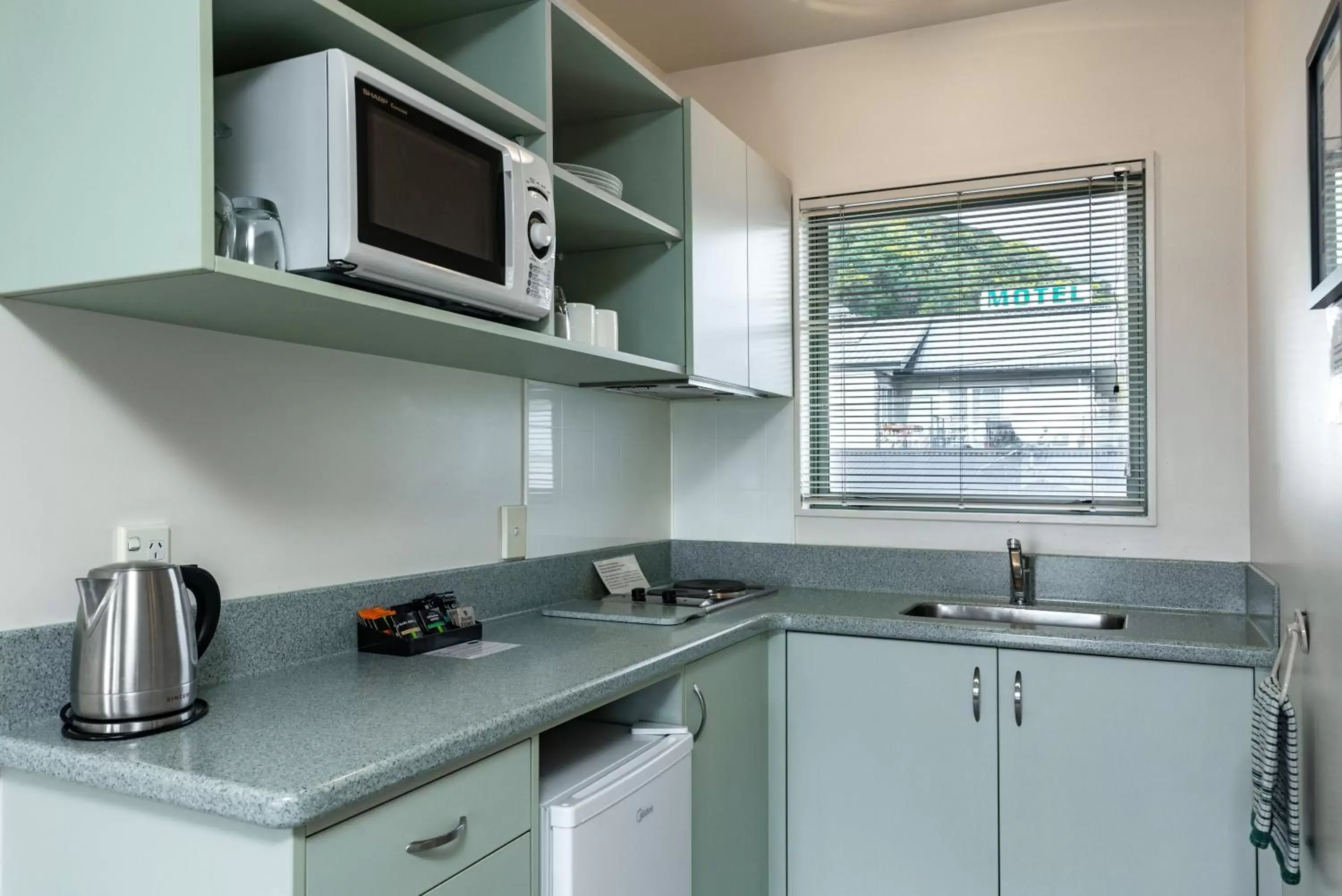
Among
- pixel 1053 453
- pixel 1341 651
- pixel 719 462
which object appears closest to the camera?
pixel 1341 651

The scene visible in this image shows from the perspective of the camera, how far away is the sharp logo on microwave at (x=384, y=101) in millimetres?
1327

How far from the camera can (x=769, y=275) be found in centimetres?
287

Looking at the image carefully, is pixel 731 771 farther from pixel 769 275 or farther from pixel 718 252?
pixel 769 275

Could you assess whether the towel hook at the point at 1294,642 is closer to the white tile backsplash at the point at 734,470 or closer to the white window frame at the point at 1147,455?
the white window frame at the point at 1147,455

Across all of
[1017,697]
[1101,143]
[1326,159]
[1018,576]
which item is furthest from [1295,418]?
[1101,143]

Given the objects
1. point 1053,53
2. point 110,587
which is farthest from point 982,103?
point 110,587

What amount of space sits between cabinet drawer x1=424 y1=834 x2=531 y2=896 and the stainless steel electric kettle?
43 cm

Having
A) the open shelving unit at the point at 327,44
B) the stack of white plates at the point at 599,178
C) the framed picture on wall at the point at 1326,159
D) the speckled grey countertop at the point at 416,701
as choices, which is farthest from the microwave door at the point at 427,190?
the framed picture on wall at the point at 1326,159

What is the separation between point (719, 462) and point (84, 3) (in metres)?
2.20

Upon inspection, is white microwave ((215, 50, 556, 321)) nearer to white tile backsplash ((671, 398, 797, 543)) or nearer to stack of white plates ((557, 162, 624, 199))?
stack of white plates ((557, 162, 624, 199))

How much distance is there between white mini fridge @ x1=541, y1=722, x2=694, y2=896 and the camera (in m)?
1.47

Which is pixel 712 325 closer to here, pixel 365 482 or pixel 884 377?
pixel 884 377

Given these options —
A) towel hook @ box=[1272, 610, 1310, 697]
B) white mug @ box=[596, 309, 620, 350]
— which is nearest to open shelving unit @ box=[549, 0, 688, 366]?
white mug @ box=[596, 309, 620, 350]

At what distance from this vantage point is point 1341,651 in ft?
4.40
